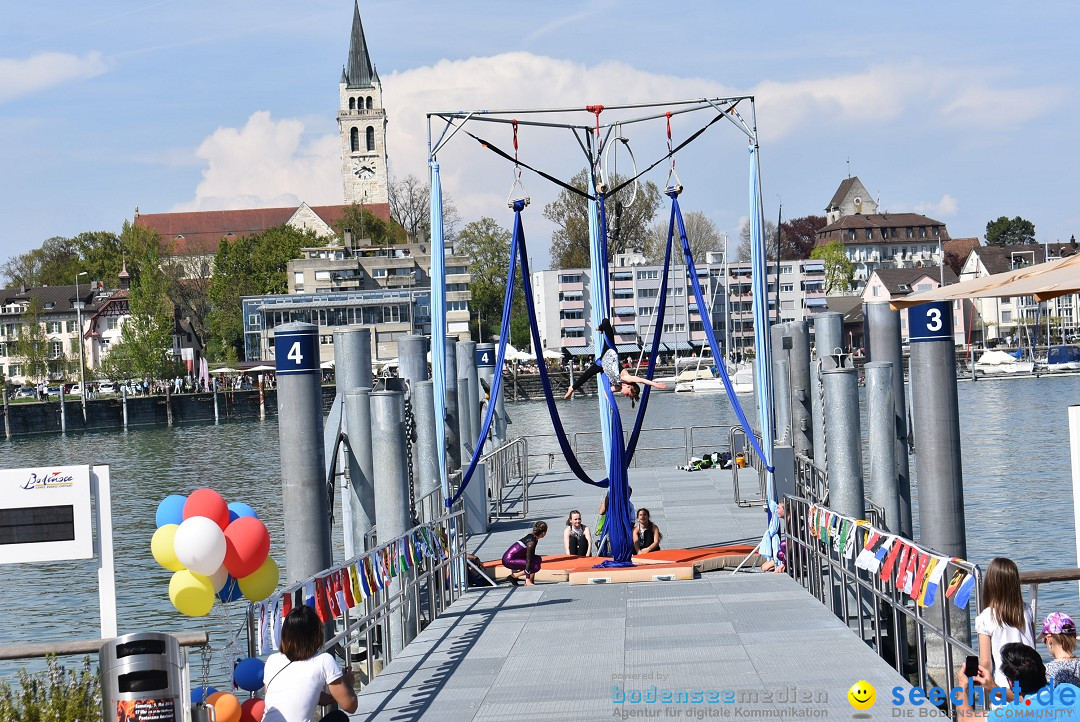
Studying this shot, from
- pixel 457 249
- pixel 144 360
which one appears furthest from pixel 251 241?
pixel 144 360

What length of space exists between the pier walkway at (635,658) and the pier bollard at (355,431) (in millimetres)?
1764

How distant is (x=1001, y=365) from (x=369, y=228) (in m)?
73.0

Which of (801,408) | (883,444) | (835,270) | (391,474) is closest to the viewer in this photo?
(391,474)

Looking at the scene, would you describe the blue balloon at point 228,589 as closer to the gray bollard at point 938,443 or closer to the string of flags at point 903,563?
the string of flags at point 903,563

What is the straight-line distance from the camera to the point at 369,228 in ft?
503

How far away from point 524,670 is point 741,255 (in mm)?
142432

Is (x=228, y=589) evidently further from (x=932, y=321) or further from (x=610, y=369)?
(x=932, y=321)

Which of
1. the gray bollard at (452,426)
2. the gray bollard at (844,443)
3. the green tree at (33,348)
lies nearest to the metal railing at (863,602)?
the gray bollard at (844,443)

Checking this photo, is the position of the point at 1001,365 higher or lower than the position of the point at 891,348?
lower

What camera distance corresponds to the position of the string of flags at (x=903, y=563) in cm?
934

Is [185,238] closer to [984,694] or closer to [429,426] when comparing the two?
[429,426]

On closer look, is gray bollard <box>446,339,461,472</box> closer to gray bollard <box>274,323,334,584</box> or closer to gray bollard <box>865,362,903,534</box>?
gray bollard <box>865,362,903,534</box>

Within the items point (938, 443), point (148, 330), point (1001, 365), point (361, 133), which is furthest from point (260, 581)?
point (361, 133)

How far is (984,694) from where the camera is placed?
8.63 metres
